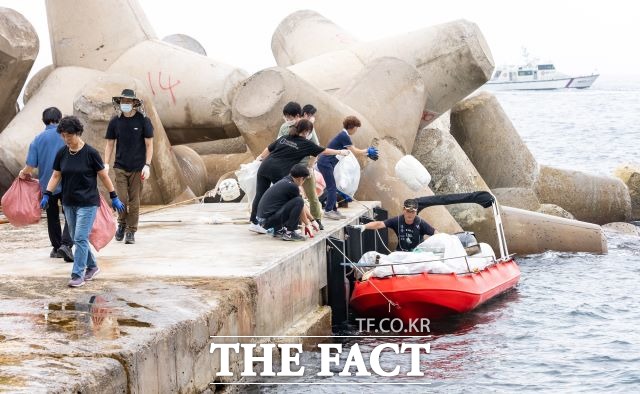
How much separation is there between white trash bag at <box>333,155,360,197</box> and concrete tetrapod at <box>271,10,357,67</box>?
834 cm

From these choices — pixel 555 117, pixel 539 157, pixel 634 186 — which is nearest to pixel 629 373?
pixel 634 186

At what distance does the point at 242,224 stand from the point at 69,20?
6.63 m

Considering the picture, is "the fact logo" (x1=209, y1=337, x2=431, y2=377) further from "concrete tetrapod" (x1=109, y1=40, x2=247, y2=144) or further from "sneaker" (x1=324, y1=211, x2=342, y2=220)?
"concrete tetrapod" (x1=109, y1=40, x2=247, y2=144)

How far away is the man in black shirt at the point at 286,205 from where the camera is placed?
40.1 feet

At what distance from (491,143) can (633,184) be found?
4673 mm

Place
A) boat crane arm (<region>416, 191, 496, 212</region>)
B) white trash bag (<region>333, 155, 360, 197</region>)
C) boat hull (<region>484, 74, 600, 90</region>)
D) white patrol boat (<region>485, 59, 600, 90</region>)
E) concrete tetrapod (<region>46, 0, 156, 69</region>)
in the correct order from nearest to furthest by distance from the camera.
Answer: boat crane arm (<region>416, 191, 496, 212</region>) < white trash bag (<region>333, 155, 360, 197</region>) < concrete tetrapod (<region>46, 0, 156, 69</region>) < white patrol boat (<region>485, 59, 600, 90</region>) < boat hull (<region>484, 74, 600, 90</region>)

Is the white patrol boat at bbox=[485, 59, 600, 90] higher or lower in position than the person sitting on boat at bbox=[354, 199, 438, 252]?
lower

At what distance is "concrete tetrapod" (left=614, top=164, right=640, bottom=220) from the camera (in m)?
25.1

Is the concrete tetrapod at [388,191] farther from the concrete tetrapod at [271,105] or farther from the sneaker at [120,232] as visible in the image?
the sneaker at [120,232]

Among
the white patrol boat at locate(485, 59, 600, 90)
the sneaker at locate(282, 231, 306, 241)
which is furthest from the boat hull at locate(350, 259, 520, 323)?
the white patrol boat at locate(485, 59, 600, 90)

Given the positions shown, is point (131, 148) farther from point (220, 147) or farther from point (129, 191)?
point (220, 147)

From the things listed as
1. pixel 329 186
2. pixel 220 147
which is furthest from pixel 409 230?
pixel 220 147

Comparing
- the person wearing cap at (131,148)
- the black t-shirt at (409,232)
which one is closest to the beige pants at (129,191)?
the person wearing cap at (131,148)

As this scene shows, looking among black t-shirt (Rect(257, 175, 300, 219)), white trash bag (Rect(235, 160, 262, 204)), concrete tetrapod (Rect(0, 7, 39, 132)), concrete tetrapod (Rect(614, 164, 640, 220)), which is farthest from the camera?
concrete tetrapod (Rect(614, 164, 640, 220))
